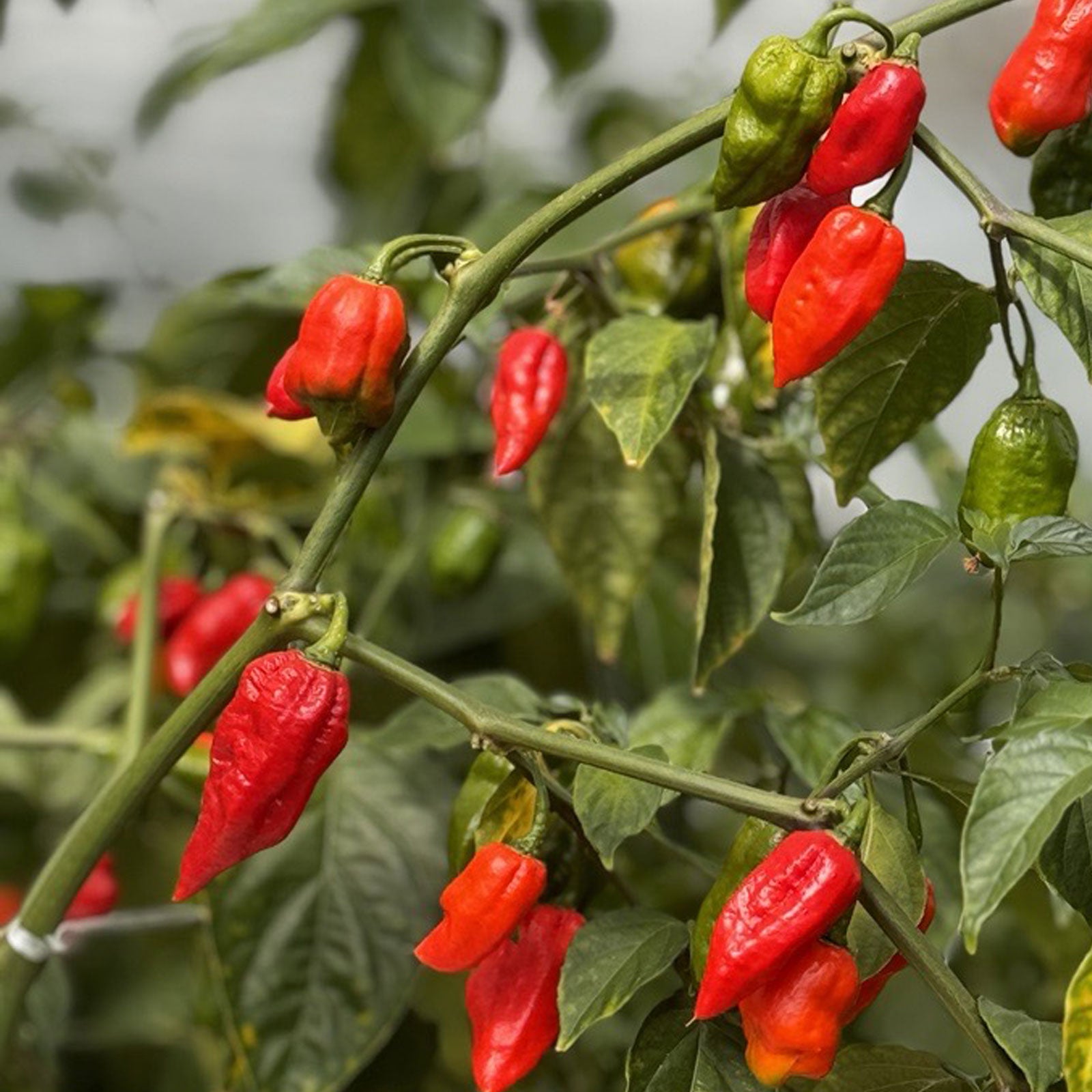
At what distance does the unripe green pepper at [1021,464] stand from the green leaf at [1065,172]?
0.13 m

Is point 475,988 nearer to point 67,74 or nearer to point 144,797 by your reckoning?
point 144,797

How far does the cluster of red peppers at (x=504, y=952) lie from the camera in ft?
1.83

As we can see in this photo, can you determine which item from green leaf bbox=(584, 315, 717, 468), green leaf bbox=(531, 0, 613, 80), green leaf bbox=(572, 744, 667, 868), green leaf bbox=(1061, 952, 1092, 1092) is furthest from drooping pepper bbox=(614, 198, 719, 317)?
green leaf bbox=(531, 0, 613, 80)

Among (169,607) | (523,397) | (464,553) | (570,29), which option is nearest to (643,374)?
(523,397)

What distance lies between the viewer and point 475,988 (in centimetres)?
60

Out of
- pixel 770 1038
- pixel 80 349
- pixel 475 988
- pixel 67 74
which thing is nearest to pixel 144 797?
pixel 475 988

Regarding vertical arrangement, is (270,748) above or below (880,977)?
above

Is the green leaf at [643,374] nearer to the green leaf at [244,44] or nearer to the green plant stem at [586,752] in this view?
the green plant stem at [586,752]

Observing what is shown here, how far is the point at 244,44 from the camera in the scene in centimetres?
113

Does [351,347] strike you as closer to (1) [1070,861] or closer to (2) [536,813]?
(2) [536,813]

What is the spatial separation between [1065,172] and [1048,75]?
4.3 inches

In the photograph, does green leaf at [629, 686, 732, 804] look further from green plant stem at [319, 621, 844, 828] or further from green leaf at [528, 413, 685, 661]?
green plant stem at [319, 621, 844, 828]

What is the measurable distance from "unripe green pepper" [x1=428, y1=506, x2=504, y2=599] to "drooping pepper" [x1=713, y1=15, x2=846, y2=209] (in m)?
0.53

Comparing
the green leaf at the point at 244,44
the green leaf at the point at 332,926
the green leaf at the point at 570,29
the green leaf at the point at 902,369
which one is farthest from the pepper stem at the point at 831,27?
the green leaf at the point at 570,29
